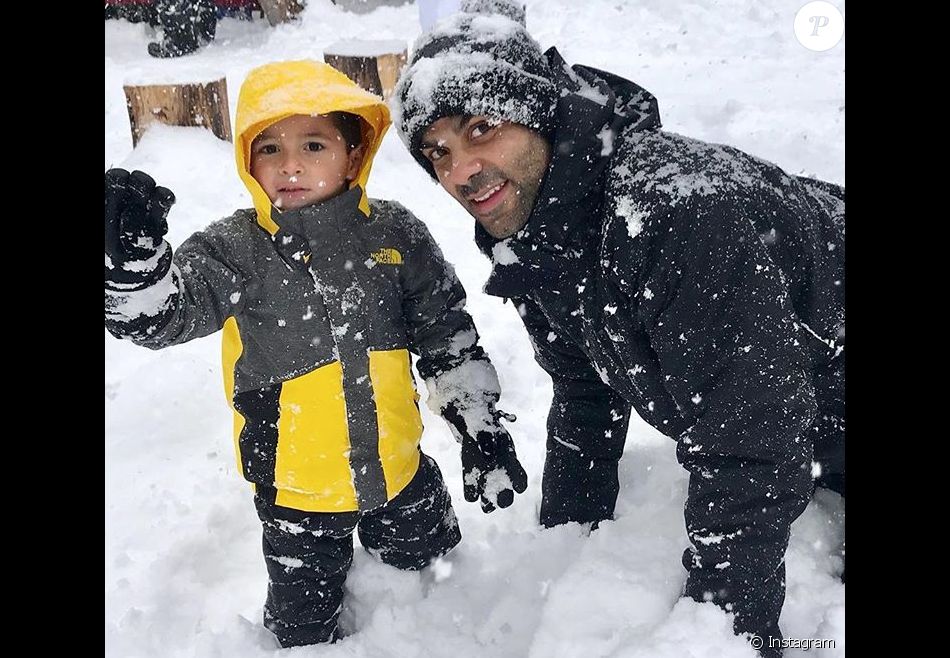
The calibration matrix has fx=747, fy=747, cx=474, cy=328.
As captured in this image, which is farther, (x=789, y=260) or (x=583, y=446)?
(x=583, y=446)

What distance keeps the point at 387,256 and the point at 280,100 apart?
47 cm

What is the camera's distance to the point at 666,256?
1.59 m

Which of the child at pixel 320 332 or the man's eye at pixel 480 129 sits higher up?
the man's eye at pixel 480 129

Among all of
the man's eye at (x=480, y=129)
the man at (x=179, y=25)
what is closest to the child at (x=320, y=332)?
the man's eye at (x=480, y=129)

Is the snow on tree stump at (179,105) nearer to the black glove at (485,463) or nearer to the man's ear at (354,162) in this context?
the man's ear at (354,162)

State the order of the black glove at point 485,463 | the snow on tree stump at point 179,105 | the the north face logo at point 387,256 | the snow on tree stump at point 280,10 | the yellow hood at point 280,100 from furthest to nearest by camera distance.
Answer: the snow on tree stump at point 280,10 < the snow on tree stump at point 179,105 < the black glove at point 485,463 < the the north face logo at point 387,256 < the yellow hood at point 280,100

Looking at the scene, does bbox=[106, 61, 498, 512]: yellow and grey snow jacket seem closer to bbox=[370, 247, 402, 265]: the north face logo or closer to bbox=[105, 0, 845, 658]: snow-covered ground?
bbox=[370, 247, 402, 265]: the north face logo

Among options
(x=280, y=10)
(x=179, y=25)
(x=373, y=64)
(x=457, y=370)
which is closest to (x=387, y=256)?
(x=457, y=370)

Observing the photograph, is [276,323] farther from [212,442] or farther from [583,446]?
[212,442]

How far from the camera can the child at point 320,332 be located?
187 cm

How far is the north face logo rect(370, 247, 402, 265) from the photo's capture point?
1.99 m

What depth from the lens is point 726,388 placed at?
63.7 inches
